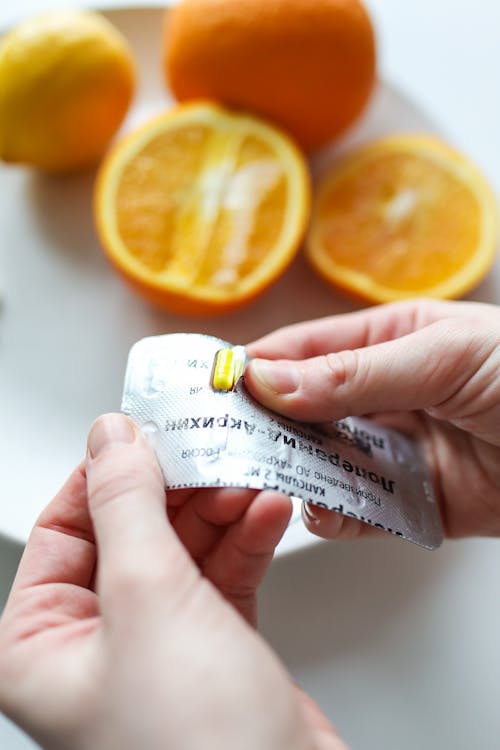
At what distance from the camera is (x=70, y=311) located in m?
0.82

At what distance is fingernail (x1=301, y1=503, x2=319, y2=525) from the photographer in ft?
1.98

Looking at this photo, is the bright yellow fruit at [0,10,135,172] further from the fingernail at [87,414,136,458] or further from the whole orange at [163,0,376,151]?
the fingernail at [87,414,136,458]

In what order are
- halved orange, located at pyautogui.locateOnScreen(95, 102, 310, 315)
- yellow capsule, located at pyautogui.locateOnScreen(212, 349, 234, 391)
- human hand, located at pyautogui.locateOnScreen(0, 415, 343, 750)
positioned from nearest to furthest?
1. human hand, located at pyautogui.locateOnScreen(0, 415, 343, 750)
2. yellow capsule, located at pyautogui.locateOnScreen(212, 349, 234, 391)
3. halved orange, located at pyautogui.locateOnScreen(95, 102, 310, 315)

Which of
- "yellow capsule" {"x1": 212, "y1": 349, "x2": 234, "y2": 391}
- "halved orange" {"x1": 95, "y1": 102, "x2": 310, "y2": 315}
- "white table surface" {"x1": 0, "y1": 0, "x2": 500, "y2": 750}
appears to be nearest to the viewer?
"yellow capsule" {"x1": 212, "y1": 349, "x2": 234, "y2": 391}

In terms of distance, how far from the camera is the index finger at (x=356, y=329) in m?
0.69

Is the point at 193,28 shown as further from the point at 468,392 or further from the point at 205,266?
the point at 468,392

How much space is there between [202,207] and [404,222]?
24cm

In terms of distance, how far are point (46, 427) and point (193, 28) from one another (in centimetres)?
46

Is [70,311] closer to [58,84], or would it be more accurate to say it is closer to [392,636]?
[58,84]

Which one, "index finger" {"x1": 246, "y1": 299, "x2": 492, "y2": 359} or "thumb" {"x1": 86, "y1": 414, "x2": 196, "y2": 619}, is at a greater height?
"index finger" {"x1": 246, "y1": 299, "x2": 492, "y2": 359}

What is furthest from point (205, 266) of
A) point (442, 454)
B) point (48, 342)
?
point (442, 454)

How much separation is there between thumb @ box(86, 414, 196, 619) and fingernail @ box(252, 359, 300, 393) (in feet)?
0.35

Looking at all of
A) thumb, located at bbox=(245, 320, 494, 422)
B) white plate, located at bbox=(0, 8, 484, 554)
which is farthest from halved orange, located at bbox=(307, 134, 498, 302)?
thumb, located at bbox=(245, 320, 494, 422)

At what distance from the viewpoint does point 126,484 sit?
46 centimetres
